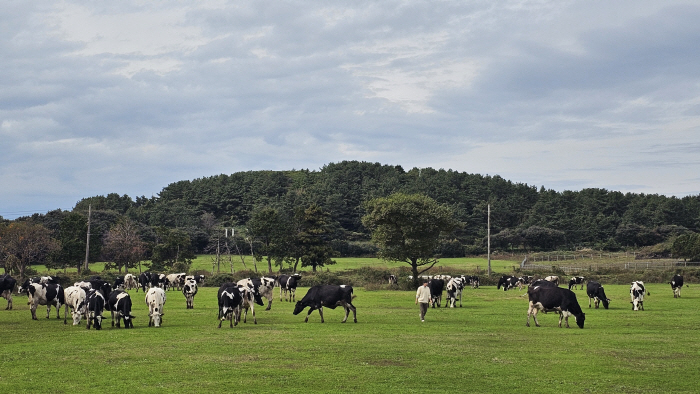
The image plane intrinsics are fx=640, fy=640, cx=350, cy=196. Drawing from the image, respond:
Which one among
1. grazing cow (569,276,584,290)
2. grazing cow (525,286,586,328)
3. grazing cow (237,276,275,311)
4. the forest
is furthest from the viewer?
the forest

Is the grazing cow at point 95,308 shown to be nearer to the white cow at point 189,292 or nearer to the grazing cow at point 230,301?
the grazing cow at point 230,301

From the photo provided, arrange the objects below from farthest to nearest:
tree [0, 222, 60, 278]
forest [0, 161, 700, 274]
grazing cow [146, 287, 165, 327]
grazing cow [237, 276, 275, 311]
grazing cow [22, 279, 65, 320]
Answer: forest [0, 161, 700, 274] < tree [0, 222, 60, 278] < grazing cow [237, 276, 275, 311] < grazing cow [22, 279, 65, 320] < grazing cow [146, 287, 165, 327]

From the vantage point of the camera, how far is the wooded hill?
447 feet

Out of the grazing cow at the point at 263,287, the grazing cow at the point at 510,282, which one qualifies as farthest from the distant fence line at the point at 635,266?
the grazing cow at the point at 263,287

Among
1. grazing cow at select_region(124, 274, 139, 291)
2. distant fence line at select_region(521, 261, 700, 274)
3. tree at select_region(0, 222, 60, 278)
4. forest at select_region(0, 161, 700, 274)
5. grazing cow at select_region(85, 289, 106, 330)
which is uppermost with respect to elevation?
forest at select_region(0, 161, 700, 274)

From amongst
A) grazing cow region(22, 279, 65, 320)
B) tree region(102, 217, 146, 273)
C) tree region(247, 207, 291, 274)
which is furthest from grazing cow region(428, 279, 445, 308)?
tree region(102, 217, 146, 273)

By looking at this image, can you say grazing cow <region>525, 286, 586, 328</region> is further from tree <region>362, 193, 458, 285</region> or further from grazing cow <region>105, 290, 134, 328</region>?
tree <region>362, 193, 458, 285</region>

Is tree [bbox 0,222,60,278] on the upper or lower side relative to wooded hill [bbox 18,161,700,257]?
lower

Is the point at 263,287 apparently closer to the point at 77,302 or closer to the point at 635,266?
the point at 77,302

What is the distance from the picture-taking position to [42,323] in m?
28.5

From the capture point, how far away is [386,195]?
525ft

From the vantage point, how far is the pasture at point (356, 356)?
15.3 meters

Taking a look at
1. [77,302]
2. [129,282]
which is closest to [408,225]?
[129,282]

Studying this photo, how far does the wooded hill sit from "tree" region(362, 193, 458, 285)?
5702 cm
